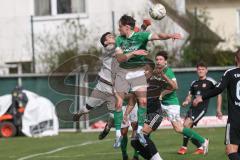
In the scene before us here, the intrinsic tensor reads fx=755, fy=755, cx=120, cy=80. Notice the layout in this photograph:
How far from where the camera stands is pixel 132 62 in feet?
43.7

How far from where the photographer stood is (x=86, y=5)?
30547 millimetres

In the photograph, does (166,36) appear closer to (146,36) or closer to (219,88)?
(146,36)

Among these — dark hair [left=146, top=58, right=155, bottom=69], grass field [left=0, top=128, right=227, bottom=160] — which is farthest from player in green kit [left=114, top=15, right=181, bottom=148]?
grass field [left=0, top=128, right=227, bottom=160]

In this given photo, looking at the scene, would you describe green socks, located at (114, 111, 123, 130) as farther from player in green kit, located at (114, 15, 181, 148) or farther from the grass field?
the grass field

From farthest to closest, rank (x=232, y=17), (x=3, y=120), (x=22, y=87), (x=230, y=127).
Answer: (x=232, y=17) < (x=22, y=87) < (x=3, y=120) < (x=230, y=127)

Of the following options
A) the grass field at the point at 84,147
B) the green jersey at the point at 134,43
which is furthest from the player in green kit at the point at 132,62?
the grass field at the point at 84,147

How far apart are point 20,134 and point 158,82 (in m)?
9.76

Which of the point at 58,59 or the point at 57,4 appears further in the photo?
the point at 57,4

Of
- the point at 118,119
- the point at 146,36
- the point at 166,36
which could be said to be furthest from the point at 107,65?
the point at 166,36

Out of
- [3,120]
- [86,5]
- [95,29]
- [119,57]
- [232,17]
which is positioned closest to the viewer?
[119,57]

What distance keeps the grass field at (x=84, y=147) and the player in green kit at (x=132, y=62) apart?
1805 millimetres

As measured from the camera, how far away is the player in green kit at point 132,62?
42.9 feet

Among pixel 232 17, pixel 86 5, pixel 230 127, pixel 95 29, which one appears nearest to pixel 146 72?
pixel 230 127

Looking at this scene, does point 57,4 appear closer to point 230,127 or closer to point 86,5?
point 86,5
